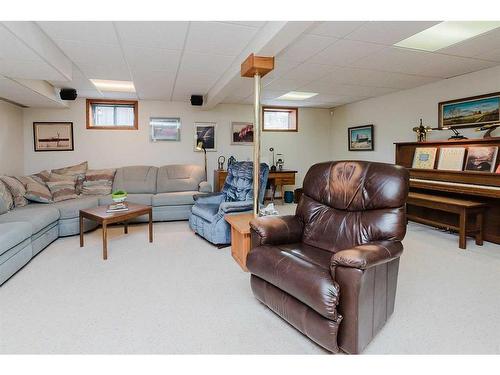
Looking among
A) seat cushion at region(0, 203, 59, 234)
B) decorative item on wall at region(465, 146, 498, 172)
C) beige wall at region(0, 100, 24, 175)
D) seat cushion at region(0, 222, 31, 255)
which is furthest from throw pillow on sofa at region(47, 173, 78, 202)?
decorative item on wall at region(465, 146, 498, 172)

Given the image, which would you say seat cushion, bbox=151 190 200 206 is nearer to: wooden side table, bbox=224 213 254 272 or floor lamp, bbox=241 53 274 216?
wooden side table, bbox=224 213 254 272

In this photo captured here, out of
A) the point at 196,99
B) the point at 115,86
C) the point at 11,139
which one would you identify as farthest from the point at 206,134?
the point at 11,139

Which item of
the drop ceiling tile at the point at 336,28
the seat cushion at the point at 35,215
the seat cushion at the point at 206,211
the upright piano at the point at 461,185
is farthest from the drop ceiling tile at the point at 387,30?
the seat cushion at the point at 35,215

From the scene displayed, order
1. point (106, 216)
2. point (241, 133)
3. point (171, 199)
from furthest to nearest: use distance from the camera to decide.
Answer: point (241, 133) < point (171, 199) < point (106, 216)

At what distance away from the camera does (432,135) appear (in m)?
4.84

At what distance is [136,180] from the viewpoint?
5.37m

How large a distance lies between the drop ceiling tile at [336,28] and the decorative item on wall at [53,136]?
16.3 feet

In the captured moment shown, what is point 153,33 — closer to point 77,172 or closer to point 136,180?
point 136,180

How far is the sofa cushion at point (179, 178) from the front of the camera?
17.8ft

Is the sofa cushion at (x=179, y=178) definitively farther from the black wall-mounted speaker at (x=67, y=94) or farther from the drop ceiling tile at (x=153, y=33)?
the drop ceiling tile at (x=153, y=33)

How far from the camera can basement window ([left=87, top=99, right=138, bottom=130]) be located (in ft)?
19.3

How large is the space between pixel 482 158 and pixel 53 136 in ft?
22.5

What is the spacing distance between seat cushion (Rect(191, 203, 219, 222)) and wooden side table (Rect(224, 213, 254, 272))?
1.04ft
